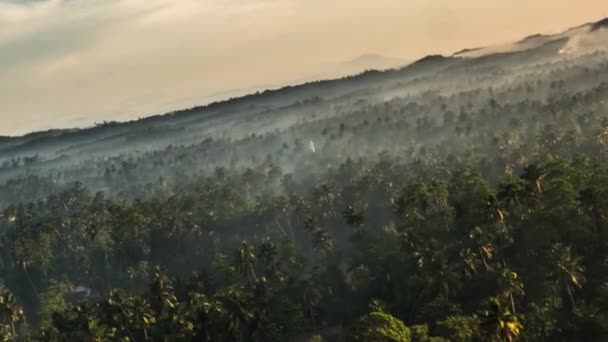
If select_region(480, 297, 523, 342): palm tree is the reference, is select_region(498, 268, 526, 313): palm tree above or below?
below

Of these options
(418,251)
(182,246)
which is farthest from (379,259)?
(182,246)

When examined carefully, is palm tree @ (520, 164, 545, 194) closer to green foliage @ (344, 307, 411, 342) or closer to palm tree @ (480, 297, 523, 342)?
green foliage @ (344, 307, 411, 342)

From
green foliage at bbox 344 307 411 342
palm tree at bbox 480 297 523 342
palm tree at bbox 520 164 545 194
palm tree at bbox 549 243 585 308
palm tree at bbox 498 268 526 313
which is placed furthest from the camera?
palm tree at bbox 520 164 545 194

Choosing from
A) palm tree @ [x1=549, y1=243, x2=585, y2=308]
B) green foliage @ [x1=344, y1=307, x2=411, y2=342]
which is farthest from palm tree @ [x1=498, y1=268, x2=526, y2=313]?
green foliage @ [x1=344, y1=307, x2=411, y2=342]

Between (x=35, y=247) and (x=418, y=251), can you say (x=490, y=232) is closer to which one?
(x=418, y=251)

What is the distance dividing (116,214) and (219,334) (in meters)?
105

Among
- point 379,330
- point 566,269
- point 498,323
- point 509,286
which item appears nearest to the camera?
point 498,323

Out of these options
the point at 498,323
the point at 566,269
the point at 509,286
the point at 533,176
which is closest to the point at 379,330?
the point at 498,323

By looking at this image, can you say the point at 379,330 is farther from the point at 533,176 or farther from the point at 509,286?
the point at 533,176

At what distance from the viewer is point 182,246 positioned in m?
190

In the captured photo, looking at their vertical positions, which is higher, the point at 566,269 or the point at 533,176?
the point at 533,176

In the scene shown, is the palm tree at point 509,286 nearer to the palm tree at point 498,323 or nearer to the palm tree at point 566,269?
the palm tree at point 566,269

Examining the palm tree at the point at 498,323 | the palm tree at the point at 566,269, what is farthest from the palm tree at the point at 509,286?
the palm tree at the point at 498,323

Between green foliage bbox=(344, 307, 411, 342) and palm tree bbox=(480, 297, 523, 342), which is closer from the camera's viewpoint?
palm tree bbox=(480, 297, 523, 342)
